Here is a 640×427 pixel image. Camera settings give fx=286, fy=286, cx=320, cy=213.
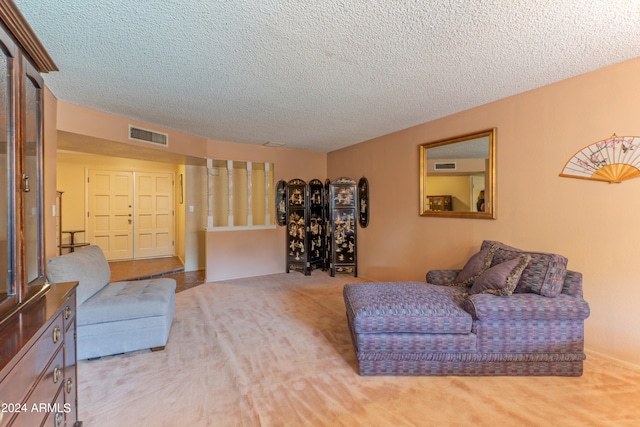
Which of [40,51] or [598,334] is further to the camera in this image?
[598,334]

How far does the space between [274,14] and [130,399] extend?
2.45 metres

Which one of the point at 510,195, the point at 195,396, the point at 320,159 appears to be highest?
the point at 320,159

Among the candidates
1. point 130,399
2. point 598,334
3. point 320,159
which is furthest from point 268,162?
point 598,334

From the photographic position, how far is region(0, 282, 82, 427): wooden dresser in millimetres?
793

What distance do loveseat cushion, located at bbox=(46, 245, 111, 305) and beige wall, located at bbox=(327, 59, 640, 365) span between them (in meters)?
3.52

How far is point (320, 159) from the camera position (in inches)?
221

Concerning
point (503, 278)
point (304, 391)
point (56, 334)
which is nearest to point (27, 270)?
point (56, 334)

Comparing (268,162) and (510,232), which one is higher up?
(268,162)

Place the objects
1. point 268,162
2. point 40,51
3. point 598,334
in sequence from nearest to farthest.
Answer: point 40,51
point 598,334
point 268,162

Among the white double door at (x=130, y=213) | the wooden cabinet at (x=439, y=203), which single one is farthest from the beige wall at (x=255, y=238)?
the white double door at (x=130, y=213)

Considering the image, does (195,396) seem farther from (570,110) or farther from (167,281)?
(570,110)

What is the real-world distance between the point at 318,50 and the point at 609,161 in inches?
94.1

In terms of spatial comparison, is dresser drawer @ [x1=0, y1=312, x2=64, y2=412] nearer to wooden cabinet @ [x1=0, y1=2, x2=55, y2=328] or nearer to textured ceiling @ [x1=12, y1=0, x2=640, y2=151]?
wooden cabinet @ [x1=0, y1=2, x2=55, y2=328]

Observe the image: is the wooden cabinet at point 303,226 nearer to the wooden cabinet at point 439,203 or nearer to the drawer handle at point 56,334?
the wooden cabinet at point 439,203
